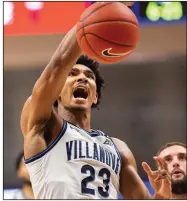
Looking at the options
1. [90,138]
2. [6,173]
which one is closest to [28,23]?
[6,173]

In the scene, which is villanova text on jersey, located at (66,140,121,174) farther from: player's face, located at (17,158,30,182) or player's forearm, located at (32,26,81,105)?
player's face, located at (17,158,30,182)

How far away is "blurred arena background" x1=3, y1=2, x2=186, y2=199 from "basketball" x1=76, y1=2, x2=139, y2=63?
1.10 m

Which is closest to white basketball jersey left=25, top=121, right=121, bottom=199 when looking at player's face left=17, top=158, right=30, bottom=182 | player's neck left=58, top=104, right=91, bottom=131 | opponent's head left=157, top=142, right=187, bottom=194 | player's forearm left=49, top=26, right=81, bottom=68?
player's neck left=58, top=104, right=91, bottom=131

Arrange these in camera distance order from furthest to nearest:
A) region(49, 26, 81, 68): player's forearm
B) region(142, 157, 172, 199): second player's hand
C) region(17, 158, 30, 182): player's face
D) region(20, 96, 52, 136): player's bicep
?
region(17, 158, 30, 182): player's face
region(142, 157, 172, 199): second player's hand
region(20, 96, 52, 136): player's bicep
region(49, 26, 81, 68): player's forearm

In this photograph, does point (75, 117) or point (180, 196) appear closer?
point (75, 117)

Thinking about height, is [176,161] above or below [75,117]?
below

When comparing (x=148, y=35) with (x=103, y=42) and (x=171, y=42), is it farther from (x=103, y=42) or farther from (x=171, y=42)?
(x=103, y=42)

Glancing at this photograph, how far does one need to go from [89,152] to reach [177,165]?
2.74 feet

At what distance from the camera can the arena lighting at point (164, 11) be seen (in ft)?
9.80

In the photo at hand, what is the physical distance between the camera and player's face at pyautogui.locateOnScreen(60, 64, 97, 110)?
219 centimetres

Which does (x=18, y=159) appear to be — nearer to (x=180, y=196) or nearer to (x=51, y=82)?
(x=180, y=196)

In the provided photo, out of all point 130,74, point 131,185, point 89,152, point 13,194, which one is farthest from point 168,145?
point 89,152

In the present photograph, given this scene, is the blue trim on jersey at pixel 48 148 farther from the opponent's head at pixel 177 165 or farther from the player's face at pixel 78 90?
the opponent's head at pixel 177 165

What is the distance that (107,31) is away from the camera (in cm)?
186
